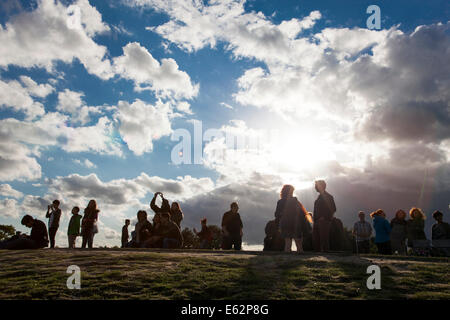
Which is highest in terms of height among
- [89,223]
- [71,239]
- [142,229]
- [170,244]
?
[89,223]

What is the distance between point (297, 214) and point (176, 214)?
5.99 metres

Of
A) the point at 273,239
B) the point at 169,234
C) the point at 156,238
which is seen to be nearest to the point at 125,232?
the point at 156,238

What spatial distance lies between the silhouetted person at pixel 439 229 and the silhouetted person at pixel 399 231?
3.57ft

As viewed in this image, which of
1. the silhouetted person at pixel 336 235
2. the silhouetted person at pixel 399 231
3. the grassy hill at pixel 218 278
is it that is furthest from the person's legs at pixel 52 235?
the silhouetted person at pixel 399 231

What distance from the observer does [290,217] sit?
1153 cm

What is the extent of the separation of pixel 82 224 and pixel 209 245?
573cm

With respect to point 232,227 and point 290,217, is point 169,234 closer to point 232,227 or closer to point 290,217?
point 232,227

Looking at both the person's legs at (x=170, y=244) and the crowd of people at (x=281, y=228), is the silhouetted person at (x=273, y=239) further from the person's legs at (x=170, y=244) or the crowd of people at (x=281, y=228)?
the person's legs at (x=170, y=244)

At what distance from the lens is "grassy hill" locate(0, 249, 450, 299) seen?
22.1ft

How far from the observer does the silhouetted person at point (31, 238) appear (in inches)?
529
